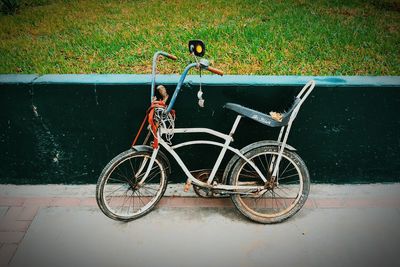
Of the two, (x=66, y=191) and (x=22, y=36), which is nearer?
(x=66, y=191)

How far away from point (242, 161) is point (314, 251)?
3.47 ft

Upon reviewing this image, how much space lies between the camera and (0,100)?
406cm

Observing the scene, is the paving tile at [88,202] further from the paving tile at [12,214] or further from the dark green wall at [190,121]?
the paving tile at [12,214]

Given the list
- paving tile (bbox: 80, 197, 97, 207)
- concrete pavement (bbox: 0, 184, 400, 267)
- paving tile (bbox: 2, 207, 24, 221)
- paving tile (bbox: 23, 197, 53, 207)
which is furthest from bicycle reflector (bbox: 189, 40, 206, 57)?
paving tile (bbox: 2, 207, 24, 221)

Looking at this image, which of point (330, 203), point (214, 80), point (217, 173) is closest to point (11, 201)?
point (217, 173)

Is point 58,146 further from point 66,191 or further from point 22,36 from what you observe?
point 22,36

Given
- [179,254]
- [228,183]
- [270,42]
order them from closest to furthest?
1. [179,254]
2. [228,183]
3. [270,42]

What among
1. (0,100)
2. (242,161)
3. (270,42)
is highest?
(270,42)

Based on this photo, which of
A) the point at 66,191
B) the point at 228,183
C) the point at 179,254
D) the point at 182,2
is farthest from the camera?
the point at 182,2

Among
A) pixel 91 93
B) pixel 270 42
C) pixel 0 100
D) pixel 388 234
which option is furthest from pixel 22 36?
pixel 388 234

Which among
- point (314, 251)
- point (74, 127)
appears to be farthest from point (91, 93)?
point (314, 251)

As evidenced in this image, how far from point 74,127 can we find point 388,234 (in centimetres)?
335

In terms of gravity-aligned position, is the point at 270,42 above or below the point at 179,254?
above

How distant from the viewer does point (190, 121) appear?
4.15 m
